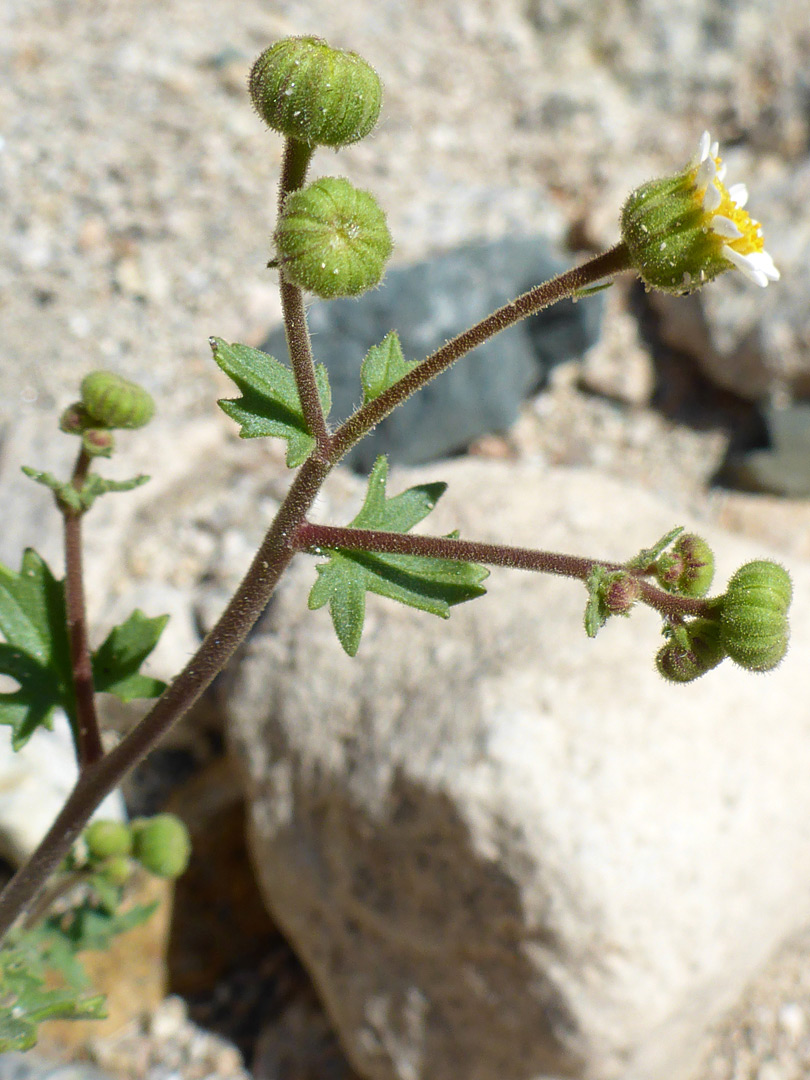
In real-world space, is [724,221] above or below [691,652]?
above

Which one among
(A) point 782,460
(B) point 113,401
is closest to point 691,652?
(B) point 113,401

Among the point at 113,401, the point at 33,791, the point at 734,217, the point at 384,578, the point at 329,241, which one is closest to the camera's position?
the point at 329,241

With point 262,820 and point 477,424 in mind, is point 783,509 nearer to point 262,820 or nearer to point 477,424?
point 477,424

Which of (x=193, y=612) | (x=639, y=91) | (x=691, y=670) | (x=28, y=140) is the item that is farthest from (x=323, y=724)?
(x=639, y=91)

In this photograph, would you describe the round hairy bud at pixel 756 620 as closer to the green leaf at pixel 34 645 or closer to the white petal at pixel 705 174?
the white petal at pixel 705 174

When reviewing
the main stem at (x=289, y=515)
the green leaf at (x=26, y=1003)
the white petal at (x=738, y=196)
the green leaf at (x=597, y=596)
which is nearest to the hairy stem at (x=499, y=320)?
the main stem at (x=289, y=515)

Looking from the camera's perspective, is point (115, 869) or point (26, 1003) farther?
point (115, 869)

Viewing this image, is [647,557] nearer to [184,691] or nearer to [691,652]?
[691,652]

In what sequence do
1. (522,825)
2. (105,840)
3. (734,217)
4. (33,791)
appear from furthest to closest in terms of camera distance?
(33,791) → (522,825) → (105,840) → (734,217)
